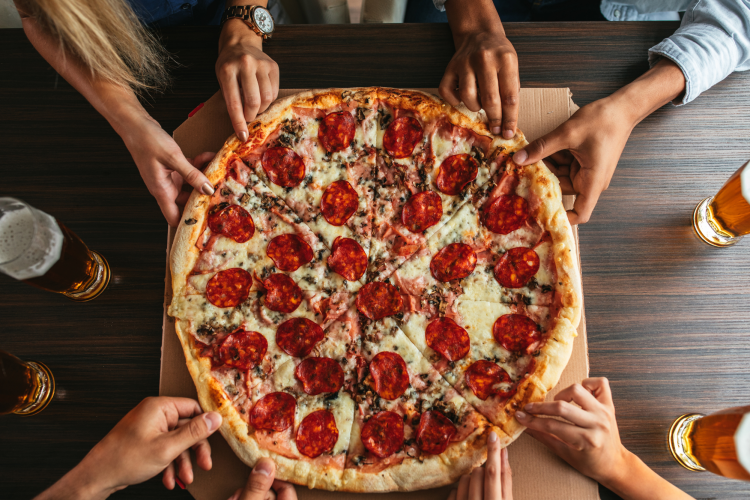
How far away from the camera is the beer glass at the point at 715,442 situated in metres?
1.57

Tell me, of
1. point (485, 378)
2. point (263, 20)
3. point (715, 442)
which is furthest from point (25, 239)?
point (715, 442)

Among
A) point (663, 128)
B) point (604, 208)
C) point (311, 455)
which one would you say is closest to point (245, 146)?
point (311, 455)

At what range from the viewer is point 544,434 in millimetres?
1935

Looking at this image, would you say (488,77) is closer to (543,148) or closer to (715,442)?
(543,148)

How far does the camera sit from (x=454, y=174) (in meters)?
2.21

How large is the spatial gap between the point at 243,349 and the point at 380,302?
2.29 feet

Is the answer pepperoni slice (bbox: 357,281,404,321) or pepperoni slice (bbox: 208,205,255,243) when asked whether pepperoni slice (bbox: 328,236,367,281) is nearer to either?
pepperoni slice (bbox: 357,281,404,321)

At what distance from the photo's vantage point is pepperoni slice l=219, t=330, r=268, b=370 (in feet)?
6.66

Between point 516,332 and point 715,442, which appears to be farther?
point 516,332

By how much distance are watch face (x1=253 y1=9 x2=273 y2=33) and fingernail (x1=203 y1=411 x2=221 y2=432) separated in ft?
6.52

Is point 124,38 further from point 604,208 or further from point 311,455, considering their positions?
point 604,208

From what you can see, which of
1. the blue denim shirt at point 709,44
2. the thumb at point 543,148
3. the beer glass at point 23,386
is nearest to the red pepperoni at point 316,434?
the beer glass at point 23,386

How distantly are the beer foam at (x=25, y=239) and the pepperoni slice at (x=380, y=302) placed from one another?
1432mm

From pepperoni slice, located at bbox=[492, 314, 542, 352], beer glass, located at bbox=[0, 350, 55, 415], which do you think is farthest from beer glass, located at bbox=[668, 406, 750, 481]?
beer glass, located at bbox=[0, 350, 55, 415]
